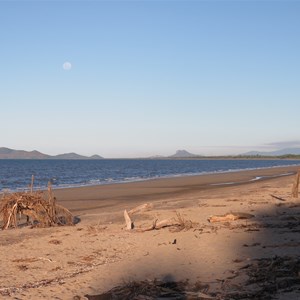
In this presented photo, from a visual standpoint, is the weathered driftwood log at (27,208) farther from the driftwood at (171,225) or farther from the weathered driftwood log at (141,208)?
the driftwood at (171,225)

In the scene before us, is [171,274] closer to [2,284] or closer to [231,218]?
[2,284]

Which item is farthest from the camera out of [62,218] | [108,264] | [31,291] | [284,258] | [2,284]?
[62,218]

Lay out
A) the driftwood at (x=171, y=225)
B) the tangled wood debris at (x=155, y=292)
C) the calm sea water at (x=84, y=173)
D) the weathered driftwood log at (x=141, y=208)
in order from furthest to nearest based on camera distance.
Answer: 1. the calm sea water at (x=84, y=173)
2. the weathered driftwood log at (x=141, y=208)
3. the driftwood at (x=171, y=225)
4. the tangled wood debris at (x=155, y=292)

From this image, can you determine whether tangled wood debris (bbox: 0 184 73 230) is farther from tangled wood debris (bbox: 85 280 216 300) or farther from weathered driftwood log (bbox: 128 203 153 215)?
tangled wood debris (bbox: 85 280 216 300)

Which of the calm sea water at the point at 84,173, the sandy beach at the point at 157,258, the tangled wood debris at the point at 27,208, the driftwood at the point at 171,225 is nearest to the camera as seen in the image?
the sandy beach at the point at 157,258

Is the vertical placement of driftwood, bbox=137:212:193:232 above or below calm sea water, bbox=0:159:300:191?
above

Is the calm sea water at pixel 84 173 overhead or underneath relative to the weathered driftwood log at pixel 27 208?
underneath

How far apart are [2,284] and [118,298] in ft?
7.30

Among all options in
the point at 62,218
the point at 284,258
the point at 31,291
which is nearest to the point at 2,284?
the point at 31,291

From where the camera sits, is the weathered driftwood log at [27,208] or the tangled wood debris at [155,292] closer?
the tangled wood debris at [155,292]

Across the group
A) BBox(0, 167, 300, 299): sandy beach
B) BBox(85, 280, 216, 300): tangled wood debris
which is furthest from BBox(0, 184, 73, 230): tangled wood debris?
BBox(85, 280, 216, 300): tangled wood debris

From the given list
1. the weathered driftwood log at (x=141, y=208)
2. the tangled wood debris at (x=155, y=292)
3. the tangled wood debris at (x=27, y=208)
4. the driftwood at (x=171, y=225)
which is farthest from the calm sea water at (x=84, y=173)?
the tangled wood debris at (x=155, y=292)

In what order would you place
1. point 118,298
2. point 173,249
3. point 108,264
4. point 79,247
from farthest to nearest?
point 79,247 → point 173,249 → point 108,264 → point 118,298

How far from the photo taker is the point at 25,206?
512 inches
